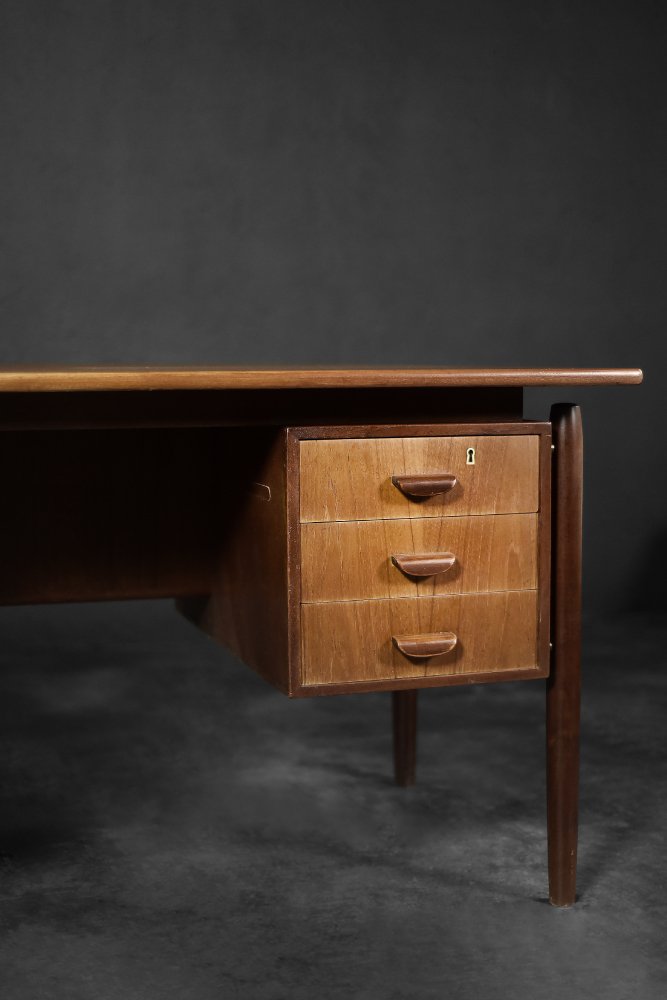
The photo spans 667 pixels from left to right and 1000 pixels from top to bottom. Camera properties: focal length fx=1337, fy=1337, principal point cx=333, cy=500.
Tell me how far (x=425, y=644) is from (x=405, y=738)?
0.83 m

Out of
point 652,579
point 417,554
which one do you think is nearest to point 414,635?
point 417,554

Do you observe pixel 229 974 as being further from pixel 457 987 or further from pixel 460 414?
pixel 460 414

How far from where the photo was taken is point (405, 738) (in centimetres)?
284

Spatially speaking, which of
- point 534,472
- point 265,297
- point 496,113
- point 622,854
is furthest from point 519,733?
point 496,113

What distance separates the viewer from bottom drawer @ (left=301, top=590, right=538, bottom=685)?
203 cm

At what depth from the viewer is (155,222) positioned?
4.46m

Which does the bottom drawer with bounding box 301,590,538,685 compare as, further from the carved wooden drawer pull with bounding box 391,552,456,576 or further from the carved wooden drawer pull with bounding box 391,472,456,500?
the carved wooden drawer pull with bounding box 391,472,456,500

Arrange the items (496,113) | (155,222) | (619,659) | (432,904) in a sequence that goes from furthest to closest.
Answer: (496,113) → (155,222) → (619,659) → (432,904)

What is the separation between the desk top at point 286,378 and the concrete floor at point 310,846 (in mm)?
862

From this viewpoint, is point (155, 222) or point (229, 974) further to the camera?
point (155, 222)

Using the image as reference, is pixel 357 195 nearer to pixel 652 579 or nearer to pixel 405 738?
pixel 652 579

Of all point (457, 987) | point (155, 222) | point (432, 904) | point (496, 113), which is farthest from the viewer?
point (496, 113)

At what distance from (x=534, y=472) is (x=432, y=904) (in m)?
0.75

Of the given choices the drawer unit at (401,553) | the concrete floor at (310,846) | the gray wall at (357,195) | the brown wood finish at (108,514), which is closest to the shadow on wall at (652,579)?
the gray wall at (357,195)
